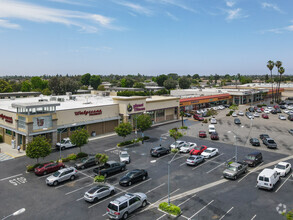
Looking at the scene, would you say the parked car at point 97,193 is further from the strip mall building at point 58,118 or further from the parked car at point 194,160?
the strip mall building at point 58,118

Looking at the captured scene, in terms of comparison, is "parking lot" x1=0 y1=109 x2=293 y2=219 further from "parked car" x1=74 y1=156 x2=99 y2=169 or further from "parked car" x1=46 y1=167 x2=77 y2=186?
"parked car" x1=74 y1=156 x2=99 y2=169

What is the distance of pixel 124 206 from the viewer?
22.9 meters

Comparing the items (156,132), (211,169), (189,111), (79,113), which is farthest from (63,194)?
(189,111)

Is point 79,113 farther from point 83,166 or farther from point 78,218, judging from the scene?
point 78,218

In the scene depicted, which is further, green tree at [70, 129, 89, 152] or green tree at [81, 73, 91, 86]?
green tree at [81, 73, 91, 86]

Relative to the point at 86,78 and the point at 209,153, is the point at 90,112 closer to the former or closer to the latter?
the point at 209,153

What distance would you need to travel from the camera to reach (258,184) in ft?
95.0

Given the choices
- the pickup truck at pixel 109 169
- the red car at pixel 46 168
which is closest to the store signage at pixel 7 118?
the red car at pixel 46 168

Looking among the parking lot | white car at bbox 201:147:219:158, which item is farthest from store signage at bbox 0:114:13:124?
white car at bbox 201:147:219:158

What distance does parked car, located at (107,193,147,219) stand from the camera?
882 inches

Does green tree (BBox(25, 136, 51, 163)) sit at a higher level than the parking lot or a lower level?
higher

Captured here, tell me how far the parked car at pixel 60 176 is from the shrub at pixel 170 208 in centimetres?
1443

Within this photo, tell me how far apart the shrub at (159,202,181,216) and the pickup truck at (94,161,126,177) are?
11.5m

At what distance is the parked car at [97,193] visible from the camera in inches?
1019
